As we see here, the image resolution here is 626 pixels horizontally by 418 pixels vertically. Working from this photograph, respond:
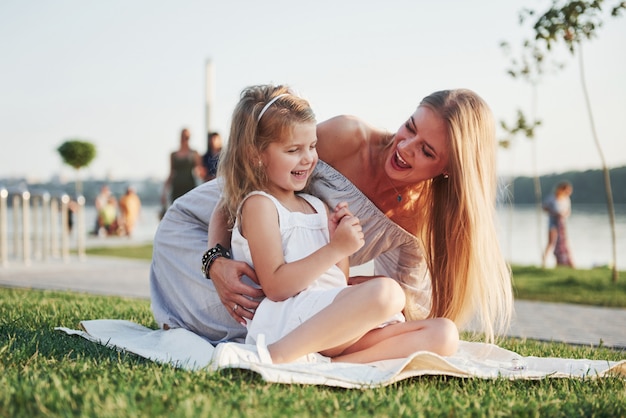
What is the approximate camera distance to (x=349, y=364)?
283 cm

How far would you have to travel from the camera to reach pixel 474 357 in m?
3.46

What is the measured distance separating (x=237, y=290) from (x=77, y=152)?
29747 mm

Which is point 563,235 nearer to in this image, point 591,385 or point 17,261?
point 17,261

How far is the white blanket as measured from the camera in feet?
8.57

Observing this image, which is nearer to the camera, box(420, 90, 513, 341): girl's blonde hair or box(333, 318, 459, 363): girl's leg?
box(333, 318, 459, 363): girl's leg

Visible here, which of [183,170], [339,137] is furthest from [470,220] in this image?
[183,170]

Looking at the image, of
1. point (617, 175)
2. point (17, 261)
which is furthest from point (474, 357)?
point (617, 175)

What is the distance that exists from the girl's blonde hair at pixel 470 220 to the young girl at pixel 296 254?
0.47 metres

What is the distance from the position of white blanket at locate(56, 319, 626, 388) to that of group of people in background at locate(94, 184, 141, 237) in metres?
20.2

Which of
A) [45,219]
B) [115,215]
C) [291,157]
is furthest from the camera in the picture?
[115,215]

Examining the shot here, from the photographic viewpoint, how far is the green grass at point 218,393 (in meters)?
2.09

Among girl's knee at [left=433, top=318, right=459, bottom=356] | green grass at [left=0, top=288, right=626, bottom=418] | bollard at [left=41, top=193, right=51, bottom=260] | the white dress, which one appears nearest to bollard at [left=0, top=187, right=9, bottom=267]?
bollard at [left=41, top=193, right=51, bottom=260]

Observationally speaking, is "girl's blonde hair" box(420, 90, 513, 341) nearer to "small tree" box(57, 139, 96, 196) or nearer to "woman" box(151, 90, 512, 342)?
"woman" box(151, 90, 512, 342)

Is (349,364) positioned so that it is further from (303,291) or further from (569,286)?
(569,286)
